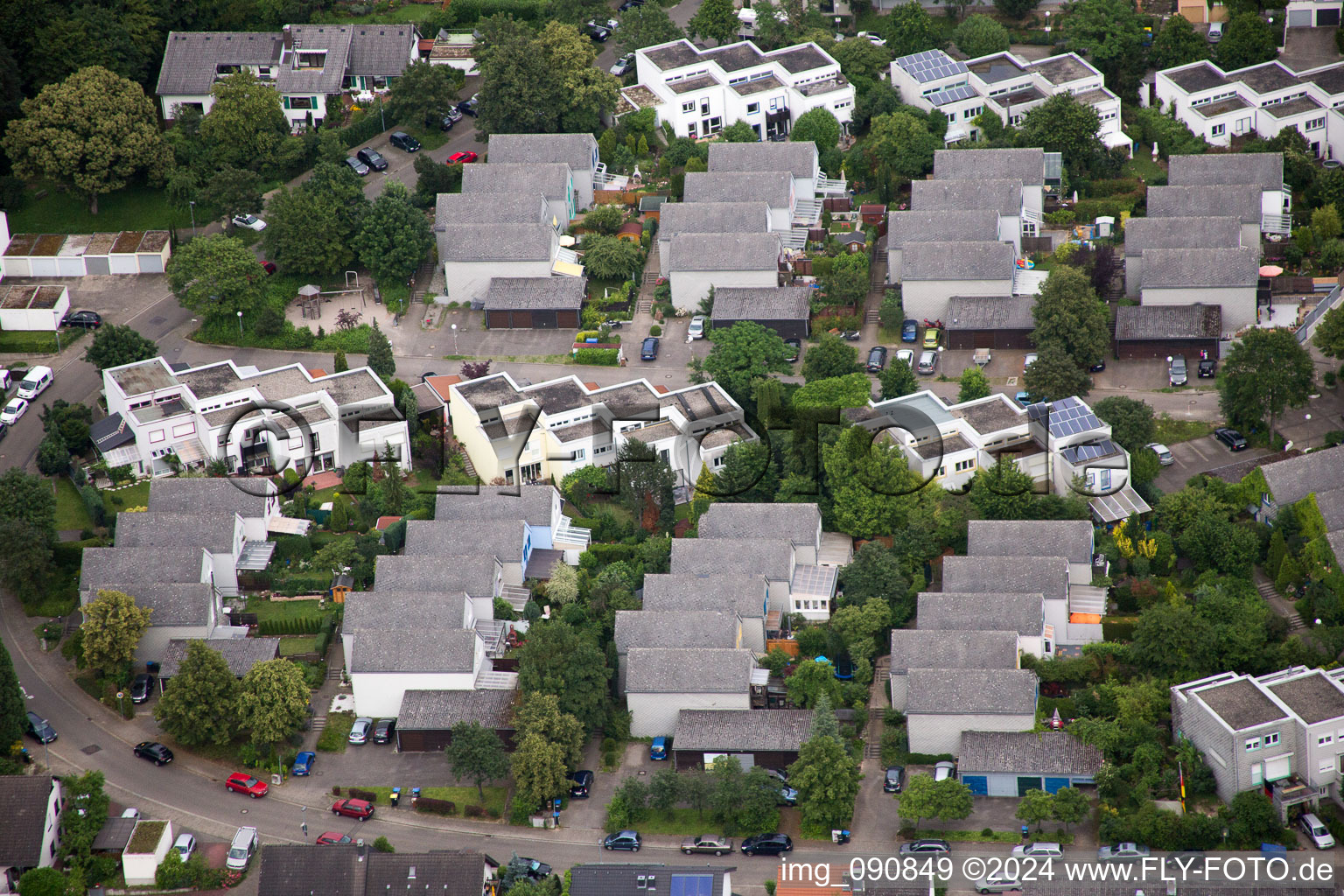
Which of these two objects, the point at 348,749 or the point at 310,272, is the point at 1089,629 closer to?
the point at 348,749

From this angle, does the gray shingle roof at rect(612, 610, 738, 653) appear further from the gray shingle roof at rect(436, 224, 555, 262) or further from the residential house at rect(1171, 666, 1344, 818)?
the gray shingle roof at rect(436, 224, 555, 262)

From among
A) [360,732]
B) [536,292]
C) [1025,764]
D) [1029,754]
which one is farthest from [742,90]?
[1025,764]

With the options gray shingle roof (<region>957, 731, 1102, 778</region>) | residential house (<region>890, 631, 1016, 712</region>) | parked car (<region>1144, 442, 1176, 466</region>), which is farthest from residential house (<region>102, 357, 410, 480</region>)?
parked car (<region>1144, 442, 1176, 466</region>)

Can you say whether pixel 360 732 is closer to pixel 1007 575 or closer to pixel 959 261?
pixel 1007 575

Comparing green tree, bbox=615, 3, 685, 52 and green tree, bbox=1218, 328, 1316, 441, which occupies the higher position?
green tree, bbox=1218, 328, 1316, 441

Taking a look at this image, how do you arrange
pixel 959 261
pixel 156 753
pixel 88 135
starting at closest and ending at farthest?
pixel 156 753 < pixel 959 261 < pixel 88 135

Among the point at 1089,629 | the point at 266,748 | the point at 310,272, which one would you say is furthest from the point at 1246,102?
the point at 266,748

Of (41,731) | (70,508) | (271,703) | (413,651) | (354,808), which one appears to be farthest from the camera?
(70,508)
